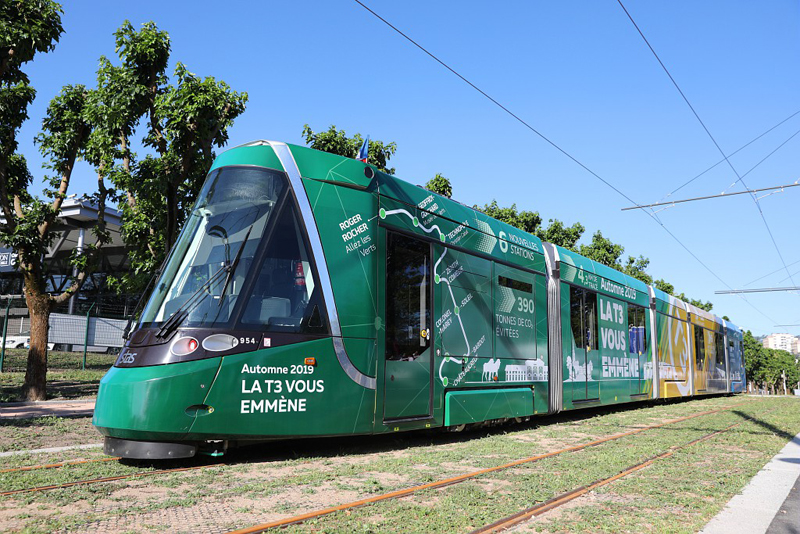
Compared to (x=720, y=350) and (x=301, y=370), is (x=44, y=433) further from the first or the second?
(x=720, y=350)

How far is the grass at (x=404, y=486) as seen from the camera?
4.66 meters

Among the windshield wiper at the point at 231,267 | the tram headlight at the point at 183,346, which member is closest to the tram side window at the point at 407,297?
the windshield wiper at the point at 231,267

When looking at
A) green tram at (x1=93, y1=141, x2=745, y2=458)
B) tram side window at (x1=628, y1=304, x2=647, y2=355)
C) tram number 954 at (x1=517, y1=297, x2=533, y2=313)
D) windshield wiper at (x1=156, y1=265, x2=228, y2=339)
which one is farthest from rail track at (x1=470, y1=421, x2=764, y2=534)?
tram side window at (x1=628, y1=304, x2=647, y2=355)

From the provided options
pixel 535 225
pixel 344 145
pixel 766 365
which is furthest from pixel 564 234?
pixel 766 365

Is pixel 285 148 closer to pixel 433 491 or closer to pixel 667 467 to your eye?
pixel 433 491

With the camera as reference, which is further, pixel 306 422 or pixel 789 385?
pixel 789 385

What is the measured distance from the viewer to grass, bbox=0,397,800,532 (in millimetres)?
4664

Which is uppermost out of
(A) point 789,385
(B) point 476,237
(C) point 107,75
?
(C) point 107,75

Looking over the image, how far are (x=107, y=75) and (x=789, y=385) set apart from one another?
134m

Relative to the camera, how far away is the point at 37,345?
13.3 metres

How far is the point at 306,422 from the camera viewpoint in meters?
6.99

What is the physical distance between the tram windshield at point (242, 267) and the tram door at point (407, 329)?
1273mm

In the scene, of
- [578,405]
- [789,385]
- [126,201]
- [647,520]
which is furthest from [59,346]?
[789,385]

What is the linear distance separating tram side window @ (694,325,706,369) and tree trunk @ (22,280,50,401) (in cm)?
2133
